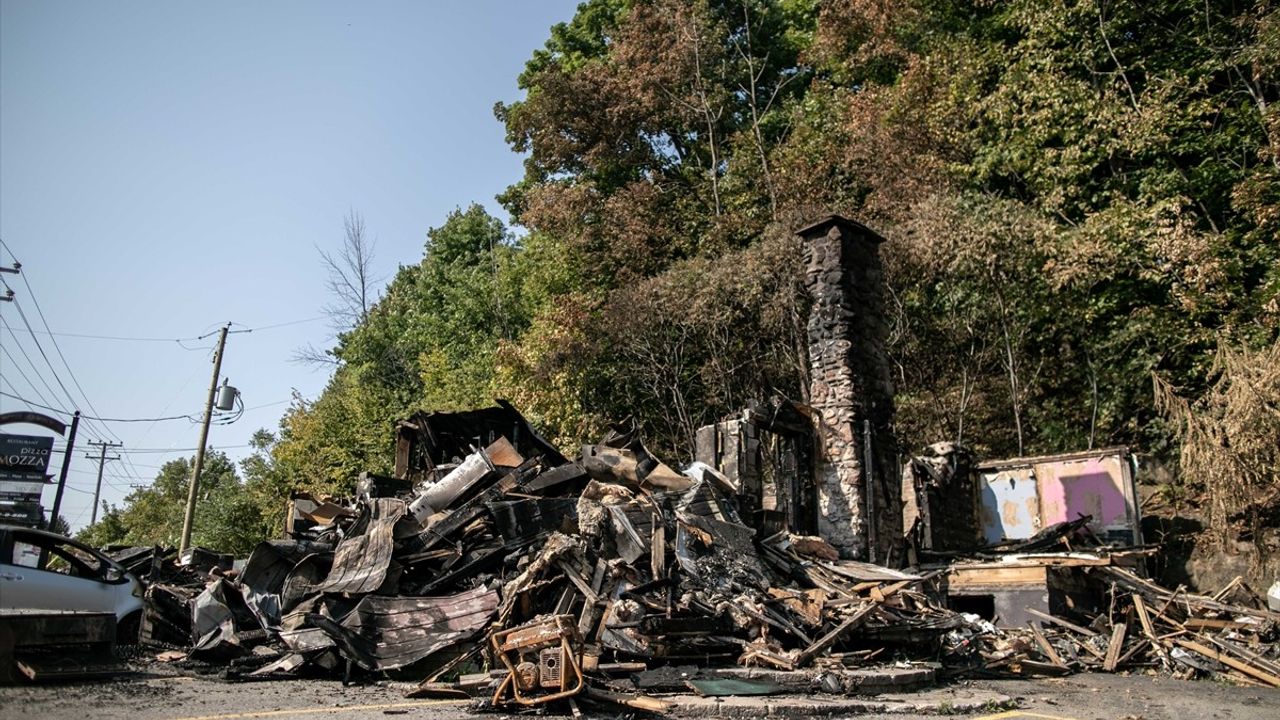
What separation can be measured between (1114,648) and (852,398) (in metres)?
4.82

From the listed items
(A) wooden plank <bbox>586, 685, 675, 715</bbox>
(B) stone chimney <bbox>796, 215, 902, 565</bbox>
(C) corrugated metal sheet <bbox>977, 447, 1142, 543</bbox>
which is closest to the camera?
(A) wooden plank <bbox>586, 685, 675, 715</bbox>

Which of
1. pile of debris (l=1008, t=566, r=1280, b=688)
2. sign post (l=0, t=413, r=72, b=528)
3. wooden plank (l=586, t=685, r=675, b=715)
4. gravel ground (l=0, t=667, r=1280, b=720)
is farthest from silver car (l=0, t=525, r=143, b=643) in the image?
pile of debris (l=1008, t=566, r=1280, b=688)

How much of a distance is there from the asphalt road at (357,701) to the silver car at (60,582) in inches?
52.0

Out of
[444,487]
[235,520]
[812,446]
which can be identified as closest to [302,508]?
[444,487]

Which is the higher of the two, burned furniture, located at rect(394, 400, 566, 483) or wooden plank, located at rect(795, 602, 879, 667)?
burned furniture, located at rect(394, 400, 566, 483)

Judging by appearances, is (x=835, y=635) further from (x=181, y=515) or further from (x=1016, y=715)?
(x=181, y=515)

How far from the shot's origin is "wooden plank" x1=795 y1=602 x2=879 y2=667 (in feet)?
26.7

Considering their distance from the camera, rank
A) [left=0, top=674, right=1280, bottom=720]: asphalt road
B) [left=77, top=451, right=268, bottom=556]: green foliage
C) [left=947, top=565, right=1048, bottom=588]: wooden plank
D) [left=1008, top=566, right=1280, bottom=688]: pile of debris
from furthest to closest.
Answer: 1. [left=77, top=451, right=268, bottom=556]: green foliage
2. [left=947, top=565, right=1048, bottom=588]: wooden plank
3. [left=1008, top=566, right=1280, bottom=688]: pile of debris
4. [left=0, top=674, right=1280, bottom=720]: asphalt road

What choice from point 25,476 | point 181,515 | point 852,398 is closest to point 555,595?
point 852,398

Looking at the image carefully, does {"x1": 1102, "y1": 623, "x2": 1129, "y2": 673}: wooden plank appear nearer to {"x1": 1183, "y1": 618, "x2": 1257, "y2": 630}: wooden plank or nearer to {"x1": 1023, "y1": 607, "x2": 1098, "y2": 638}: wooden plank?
{"x1": 1023, "y1": 607, "x2": 1098, "y2": 638}: wooden plank

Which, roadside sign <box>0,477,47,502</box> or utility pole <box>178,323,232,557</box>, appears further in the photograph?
utility pole <box>178,323,232,557</box>

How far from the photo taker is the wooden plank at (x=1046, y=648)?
1001 centimetres

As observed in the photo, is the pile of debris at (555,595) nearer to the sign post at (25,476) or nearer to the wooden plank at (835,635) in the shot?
the wooden plank at (835,635)

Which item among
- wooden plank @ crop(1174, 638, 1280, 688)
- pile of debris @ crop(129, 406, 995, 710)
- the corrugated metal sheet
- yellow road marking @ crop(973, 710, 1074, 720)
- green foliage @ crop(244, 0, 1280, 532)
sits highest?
green foliage @ crop(244, 0, 1280, 532)
